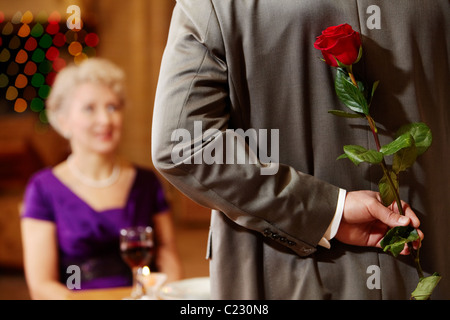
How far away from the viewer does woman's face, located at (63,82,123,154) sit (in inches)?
84.9

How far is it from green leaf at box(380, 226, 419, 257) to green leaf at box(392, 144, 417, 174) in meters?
0.10

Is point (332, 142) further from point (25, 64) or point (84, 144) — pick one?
point (25, 64)

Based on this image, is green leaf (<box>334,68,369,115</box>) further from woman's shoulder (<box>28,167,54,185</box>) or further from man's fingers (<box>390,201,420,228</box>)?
woman's shoulder (<box>28,167,54,185</box>)

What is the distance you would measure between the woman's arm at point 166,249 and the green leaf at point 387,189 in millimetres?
1332

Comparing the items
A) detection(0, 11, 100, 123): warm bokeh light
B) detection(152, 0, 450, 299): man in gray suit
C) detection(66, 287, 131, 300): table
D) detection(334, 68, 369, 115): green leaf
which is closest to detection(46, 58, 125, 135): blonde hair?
detection(66, 287, 131, 300): table

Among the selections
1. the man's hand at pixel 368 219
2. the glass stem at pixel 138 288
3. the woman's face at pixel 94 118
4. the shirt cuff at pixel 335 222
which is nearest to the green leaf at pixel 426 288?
the man's hand at pixel 368 219

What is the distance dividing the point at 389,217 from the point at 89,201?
1447 mm

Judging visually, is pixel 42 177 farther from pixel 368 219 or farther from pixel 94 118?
pixel 368 219

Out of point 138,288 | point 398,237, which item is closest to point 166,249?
point 138,288

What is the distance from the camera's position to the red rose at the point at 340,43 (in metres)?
0.89

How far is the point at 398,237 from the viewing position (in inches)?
37.3

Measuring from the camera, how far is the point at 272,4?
1.00 metres

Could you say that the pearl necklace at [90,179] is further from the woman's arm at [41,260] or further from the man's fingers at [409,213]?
the man's fingers at [409,213]

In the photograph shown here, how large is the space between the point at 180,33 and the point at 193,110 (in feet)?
0.49
